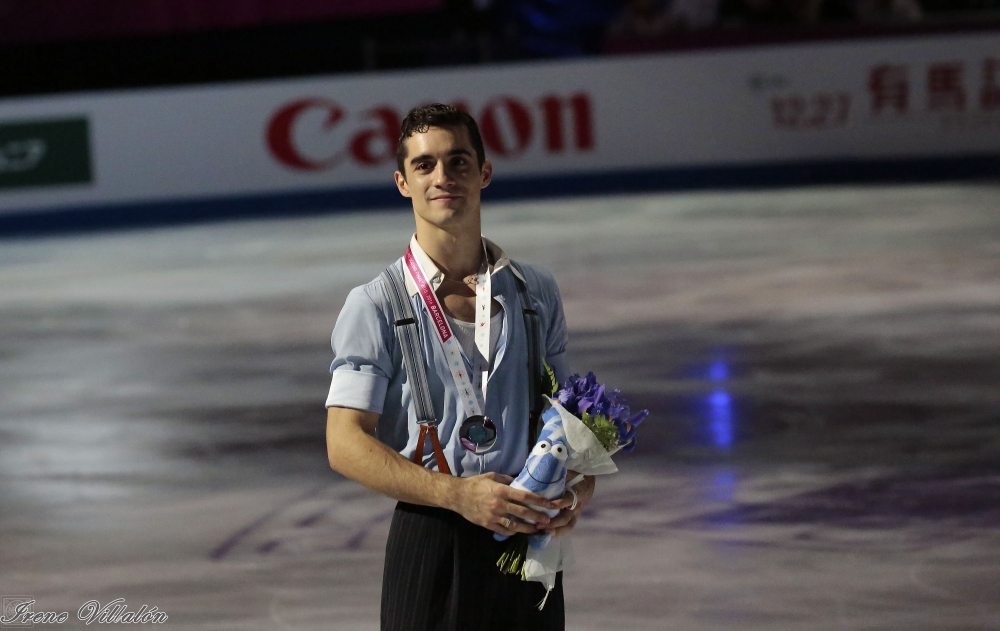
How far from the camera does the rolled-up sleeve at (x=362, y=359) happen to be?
251 centimetres

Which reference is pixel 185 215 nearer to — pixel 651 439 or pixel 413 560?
pixel 651 439

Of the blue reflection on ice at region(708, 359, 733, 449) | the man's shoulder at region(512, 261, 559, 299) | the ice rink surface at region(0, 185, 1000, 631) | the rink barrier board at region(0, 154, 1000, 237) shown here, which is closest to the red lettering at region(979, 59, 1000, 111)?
the rink barrier board at region(0, 154, 1000, 237)

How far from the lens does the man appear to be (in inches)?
97.7

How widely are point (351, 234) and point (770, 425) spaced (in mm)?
7778

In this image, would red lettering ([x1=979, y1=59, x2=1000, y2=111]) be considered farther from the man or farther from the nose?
the nose

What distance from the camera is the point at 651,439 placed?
6.67 meters

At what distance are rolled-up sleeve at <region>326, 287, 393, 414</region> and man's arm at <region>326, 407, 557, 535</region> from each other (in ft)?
0.09

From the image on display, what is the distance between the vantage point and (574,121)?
52.8 feet

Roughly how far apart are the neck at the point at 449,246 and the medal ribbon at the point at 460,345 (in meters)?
0.04

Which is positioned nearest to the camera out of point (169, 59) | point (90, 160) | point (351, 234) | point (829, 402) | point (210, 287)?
point (829, 402)

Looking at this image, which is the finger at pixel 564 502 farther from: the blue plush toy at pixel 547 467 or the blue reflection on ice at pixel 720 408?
the blue reflection on ice at pixel 720 408

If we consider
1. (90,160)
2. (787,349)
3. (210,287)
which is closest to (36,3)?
(90,160)

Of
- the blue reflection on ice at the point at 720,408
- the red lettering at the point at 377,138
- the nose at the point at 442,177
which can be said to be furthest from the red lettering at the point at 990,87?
the nose at the point at 442,177

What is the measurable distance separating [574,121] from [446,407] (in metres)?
13.8
